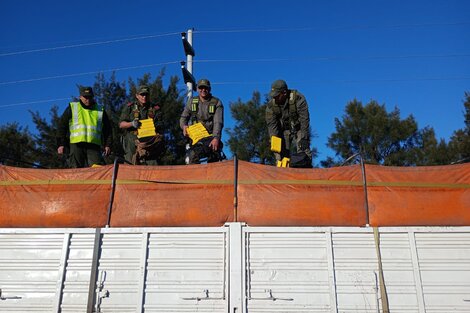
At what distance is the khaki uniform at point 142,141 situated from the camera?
243 inches

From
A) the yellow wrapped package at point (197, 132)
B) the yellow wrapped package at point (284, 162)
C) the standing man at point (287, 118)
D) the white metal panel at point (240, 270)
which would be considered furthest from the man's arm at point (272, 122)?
the white metal panel at point (240, 270)

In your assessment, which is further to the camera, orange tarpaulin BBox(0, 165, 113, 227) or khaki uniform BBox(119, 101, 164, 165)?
khaki uniform BBox(119, 101, 164, 165)

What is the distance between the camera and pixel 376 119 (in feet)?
73.4

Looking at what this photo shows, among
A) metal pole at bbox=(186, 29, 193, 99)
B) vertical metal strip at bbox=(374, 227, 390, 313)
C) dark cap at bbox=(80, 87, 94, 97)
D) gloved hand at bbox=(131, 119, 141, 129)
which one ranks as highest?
metal pole at bbox=(186, 29, 193, 99)

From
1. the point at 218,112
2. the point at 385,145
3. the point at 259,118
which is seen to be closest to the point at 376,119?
the point at 385,145

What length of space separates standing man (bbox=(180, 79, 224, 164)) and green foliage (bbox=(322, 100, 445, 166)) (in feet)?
51.4

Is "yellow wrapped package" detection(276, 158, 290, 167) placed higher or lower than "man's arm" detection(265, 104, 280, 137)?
lower

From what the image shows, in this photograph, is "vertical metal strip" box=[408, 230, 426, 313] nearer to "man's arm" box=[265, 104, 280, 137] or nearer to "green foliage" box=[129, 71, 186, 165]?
"man's arm" box=[265, 104, 280, 137]

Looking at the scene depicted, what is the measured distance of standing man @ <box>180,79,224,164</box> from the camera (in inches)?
239

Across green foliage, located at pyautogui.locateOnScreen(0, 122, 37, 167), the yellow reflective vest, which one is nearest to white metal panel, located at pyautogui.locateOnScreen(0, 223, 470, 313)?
the yellow reflective vest

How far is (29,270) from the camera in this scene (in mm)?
4492

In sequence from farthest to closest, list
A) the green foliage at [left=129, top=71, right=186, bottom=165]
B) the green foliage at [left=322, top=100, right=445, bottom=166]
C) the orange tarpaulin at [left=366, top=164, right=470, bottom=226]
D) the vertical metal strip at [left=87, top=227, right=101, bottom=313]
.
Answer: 1. the green foliage at [left=322, top=100, right=445, bottom=166]
2. the green foliage at [left=129, top=71, right=186, bottom=165]
3. the orange tarpaulin at [left=366, top=164, right=470, bottom=226]
4. the vertical metal strip at [left=87, top=227, right=101, bottom=313]

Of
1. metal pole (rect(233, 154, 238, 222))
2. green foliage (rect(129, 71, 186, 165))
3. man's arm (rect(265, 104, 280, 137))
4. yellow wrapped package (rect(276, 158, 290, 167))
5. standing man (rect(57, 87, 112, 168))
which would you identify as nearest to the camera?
metal pole (rect(233, 154, 238, 222))

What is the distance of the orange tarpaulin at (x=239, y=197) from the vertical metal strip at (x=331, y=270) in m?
0.26
